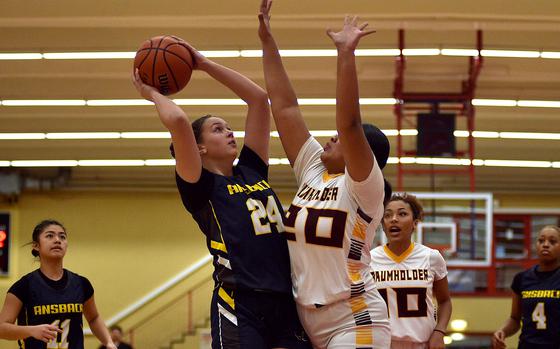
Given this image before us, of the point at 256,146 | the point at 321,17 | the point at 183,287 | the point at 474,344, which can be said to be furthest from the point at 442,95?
the point at 256,146

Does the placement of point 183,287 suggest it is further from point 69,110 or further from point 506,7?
point 506,7

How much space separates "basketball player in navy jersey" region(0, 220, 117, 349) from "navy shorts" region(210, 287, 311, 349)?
1.96m

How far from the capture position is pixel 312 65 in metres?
14.5

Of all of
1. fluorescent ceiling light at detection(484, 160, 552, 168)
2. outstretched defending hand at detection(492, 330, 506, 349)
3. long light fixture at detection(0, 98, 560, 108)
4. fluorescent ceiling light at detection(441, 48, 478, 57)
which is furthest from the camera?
fluorescent ceiling light at detection(484, 160, 552, 168)

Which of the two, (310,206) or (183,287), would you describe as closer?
(310,206)

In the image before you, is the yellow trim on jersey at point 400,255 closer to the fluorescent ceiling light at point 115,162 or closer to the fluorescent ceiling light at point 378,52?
the fluorescent ceiling light at point 378,52

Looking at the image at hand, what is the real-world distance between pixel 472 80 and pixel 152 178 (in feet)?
26.6

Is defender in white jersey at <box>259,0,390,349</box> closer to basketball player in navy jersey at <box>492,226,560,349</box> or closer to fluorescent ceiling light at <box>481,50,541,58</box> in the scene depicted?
basketball player in navy jersey at <box>492,226,560,349</box>

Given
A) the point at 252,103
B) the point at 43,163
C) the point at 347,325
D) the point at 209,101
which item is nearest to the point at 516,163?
the point at 209,101

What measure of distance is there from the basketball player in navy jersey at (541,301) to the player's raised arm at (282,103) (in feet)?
10.9

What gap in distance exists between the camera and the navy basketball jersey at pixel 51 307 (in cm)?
581

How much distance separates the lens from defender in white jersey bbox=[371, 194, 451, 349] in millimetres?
5750

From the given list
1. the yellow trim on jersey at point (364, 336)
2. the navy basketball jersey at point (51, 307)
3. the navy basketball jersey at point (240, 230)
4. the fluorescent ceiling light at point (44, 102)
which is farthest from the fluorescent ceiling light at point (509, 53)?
the yellow trim on jersey at point (364, 336)

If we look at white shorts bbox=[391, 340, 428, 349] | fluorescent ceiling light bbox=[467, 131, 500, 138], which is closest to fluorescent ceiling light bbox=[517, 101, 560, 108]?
fluorescent ceiling light bbox=[467, 131, 500, 138]
